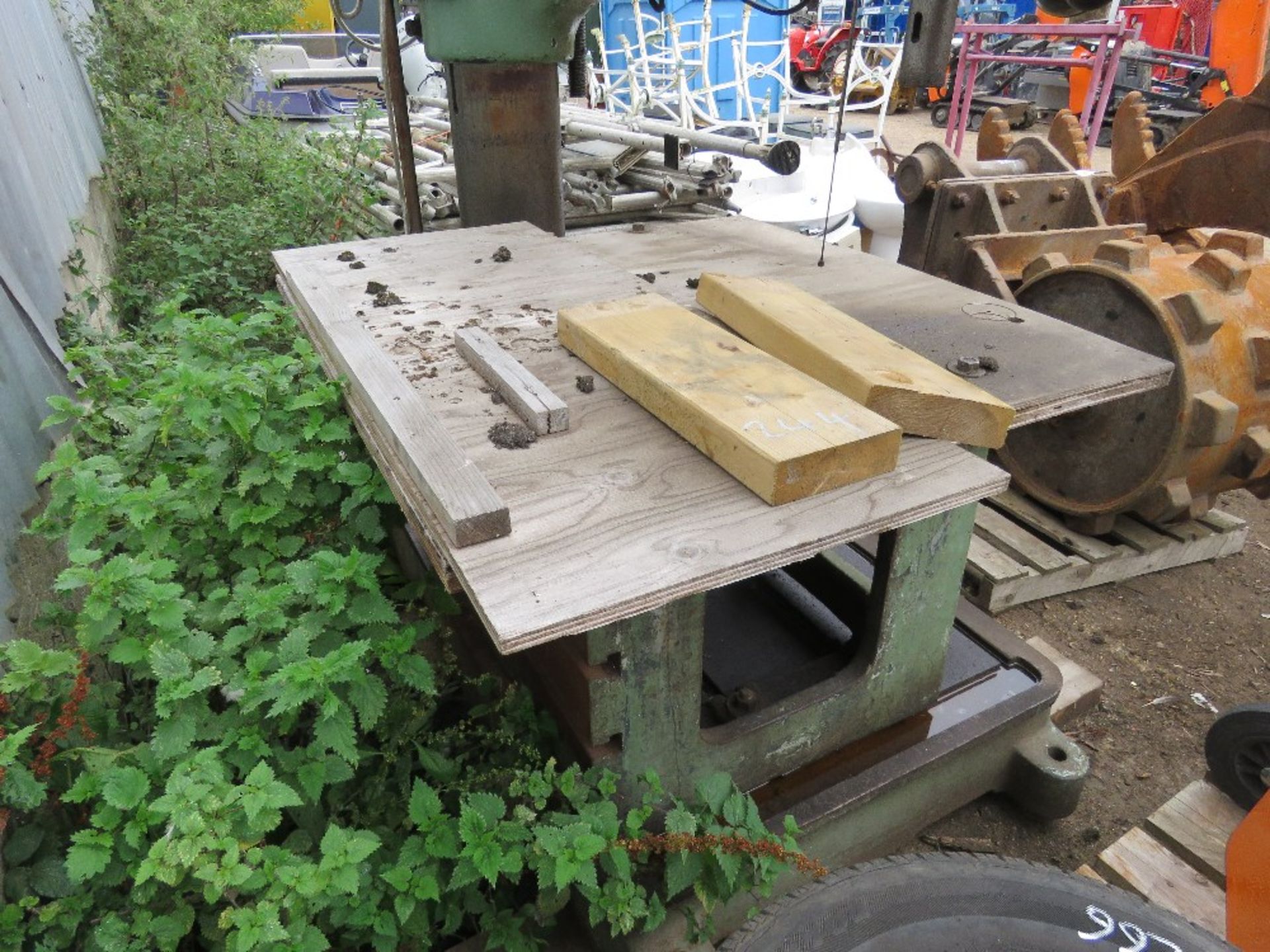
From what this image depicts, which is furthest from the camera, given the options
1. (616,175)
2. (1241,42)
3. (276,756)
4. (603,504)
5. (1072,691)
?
(1241,42)

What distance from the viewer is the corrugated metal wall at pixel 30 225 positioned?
6.34ft

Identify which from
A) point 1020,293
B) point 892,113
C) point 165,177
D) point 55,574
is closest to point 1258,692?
point 1020,293

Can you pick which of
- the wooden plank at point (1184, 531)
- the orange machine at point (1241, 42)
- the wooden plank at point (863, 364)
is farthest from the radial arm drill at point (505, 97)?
the orange machine at point (1241, 42)

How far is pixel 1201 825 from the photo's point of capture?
1.83m

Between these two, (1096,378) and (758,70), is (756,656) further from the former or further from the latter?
(758,70)

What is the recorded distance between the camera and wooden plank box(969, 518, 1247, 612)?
9.27 feet

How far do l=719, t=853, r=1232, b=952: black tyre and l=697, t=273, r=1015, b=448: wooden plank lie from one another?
705 mm

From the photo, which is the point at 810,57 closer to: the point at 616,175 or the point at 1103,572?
the point at 616,175

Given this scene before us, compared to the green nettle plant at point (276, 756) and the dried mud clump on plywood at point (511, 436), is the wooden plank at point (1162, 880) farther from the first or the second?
the dried mud clump on plywood at point (511, 436)

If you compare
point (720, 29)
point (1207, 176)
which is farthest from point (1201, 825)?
point (720, 29)

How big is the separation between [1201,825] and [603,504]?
162cm

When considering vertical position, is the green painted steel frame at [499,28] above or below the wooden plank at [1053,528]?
above

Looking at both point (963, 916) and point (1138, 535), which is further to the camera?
point (1138, 535)

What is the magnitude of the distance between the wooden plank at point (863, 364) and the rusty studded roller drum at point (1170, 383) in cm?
143
